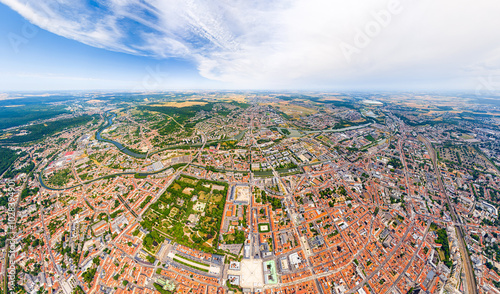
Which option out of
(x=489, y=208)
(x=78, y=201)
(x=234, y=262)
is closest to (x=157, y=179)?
(x=78, y=201)

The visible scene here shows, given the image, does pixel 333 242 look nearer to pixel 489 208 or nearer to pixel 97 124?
pixel 489 208

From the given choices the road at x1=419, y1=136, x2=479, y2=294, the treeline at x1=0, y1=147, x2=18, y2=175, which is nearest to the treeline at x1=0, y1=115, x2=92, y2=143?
the treeline at x1=0, y1=147, x2=18, y2=175

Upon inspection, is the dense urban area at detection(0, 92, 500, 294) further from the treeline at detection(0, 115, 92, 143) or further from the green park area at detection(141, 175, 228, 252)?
the treeline at detection(0, 115, 92, 143)

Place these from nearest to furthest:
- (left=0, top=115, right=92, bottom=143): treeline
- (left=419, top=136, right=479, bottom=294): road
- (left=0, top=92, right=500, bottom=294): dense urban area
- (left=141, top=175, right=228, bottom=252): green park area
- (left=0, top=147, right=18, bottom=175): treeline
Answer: (left=419, top=136, right=479, bottom=294): road → (left=0, top=92, right=500, bottom=294): dense urban area → (left=141, top=175, right=228, bottom=252): green park area → (left=0, top=147, right=18, bottom=175): treeline → (left=0, top=115, right=92, bottom=143): treeline

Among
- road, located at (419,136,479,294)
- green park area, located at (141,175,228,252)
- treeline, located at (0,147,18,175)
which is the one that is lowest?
road, located at (419,136,479,294)

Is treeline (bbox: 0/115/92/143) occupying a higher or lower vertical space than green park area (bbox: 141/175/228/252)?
higher

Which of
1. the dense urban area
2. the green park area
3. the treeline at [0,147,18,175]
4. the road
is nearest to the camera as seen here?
the road
